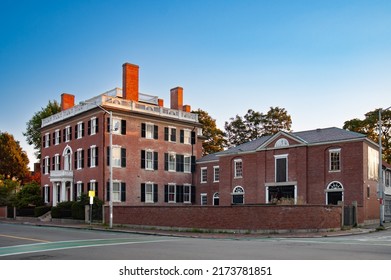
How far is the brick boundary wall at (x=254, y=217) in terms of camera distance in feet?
101

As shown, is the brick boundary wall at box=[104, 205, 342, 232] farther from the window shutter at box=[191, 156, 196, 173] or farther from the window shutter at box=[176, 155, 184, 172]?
Answer: the window shutter at box=[191, 156, 196, 173]

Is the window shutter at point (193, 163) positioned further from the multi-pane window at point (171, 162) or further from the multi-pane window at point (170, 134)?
the multi-pane window at point (170, 134)

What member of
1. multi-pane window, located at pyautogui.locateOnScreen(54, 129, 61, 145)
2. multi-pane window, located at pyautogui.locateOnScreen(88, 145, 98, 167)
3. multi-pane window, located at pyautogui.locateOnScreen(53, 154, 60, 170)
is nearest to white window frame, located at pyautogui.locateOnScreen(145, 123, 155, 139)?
multi-pane window, located at pyautogui.locateOnScreen(88, 145, 98, 167)

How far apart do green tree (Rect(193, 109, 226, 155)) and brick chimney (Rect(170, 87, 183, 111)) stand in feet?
55.9

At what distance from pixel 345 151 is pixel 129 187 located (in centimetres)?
2276

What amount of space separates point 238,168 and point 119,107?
580 inches

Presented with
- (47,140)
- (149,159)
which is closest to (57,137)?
(47,140)

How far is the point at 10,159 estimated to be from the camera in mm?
84062

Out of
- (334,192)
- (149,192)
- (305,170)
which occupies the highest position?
(305,170)

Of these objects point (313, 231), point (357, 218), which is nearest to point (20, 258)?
point (313, 231)

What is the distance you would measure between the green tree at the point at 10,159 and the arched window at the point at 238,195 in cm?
4733

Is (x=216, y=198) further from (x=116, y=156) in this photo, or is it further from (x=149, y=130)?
(x=116, y=156)

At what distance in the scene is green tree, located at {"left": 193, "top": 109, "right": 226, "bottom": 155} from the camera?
78287 mm

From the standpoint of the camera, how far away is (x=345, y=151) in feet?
144
